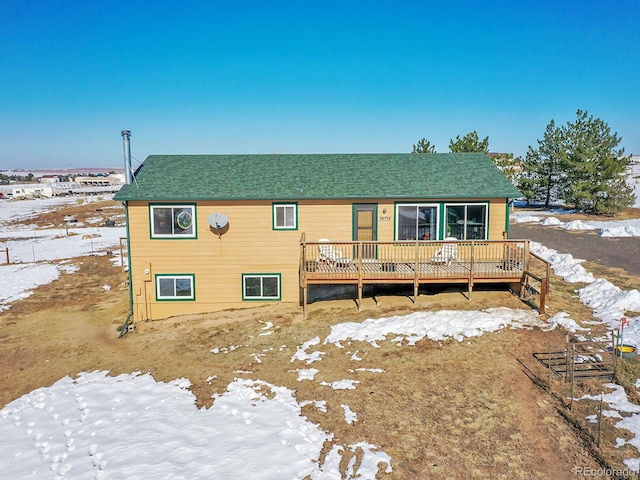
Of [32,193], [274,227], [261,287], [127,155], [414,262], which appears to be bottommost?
[261,287]

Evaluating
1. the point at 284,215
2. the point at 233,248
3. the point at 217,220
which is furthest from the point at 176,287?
the point at 284,215

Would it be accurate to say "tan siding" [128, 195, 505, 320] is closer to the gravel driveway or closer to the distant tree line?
the gravel driveway

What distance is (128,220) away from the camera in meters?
14.4

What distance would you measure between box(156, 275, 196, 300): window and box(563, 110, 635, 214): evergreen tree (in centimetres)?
3219

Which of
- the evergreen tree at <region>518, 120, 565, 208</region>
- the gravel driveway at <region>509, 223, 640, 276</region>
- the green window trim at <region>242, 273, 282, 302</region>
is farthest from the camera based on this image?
the evergreen tree at <region>518, 120, 565, 208</region>

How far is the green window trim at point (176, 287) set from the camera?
14.8 metres

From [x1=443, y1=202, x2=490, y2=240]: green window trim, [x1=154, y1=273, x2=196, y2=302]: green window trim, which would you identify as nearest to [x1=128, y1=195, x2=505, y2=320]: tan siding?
[x1=154, y1=273, x2=196, y2=302]: green window trim

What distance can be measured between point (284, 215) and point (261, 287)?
2.62 m

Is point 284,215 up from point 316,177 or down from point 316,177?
down

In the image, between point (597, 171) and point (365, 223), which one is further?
point (597, 171)

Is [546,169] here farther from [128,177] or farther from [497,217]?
[128,177]

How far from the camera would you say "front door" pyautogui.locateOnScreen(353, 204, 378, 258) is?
14547 millimetres

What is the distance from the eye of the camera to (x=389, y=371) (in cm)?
981
